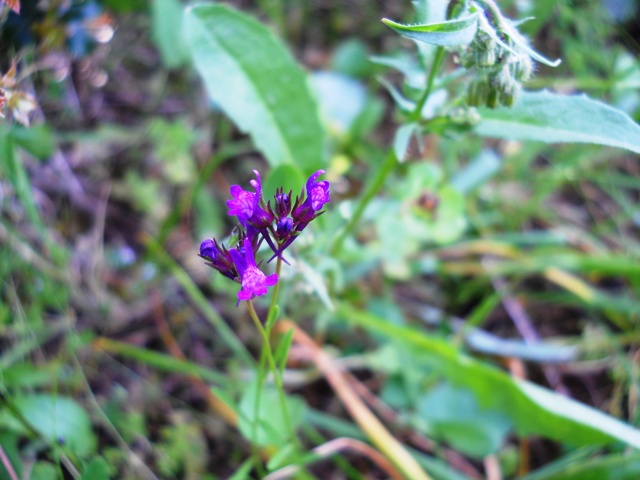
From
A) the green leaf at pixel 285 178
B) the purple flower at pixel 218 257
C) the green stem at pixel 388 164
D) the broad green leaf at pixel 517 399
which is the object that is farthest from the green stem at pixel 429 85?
the broad green leaf at pixel 517 399

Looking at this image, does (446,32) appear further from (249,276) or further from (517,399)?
(517,399)

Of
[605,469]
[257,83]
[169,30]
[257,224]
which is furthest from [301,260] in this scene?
[169,30]

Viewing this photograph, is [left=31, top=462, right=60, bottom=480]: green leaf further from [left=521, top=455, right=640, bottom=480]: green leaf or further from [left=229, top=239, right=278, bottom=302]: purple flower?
[left=521, top=455, right=640, bottom=480]: green leaf

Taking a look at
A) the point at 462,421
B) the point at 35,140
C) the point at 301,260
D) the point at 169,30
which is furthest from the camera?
the point at 169,30

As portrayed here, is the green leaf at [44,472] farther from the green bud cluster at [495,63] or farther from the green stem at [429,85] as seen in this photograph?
the green bud cluster at [495,63]

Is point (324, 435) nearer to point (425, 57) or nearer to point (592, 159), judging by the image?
point (425, 57)

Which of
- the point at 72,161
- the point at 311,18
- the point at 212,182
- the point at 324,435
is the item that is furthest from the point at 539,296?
the point at 72,161
